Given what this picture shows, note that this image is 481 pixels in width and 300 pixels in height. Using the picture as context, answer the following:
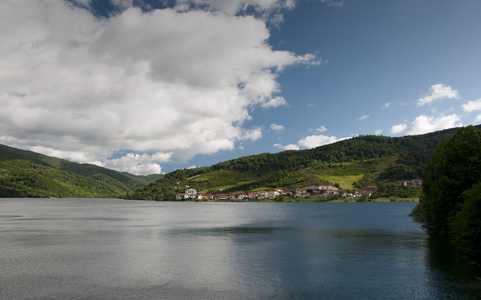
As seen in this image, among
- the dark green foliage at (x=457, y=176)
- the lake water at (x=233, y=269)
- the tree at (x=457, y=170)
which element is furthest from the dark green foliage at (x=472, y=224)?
the tree at (x=457, y=170)

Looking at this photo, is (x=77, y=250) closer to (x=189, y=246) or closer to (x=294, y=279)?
(x=189, y=246)

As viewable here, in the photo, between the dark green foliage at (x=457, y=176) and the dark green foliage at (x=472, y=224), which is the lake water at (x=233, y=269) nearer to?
the dark green foliage at (x=472, y=224)

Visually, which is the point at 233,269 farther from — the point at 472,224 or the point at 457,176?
the point at 457,176

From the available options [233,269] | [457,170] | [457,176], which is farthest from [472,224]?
[233,269]

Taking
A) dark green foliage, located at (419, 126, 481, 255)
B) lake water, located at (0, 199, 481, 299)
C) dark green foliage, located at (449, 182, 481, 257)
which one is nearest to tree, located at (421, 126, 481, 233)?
dark green foliage, located at (419, 126, 481, 255)

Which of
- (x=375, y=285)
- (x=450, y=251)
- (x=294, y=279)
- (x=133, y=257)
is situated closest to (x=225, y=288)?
(x=294, y=279)

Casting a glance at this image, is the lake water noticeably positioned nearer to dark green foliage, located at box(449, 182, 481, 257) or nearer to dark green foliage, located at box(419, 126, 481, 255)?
dark green foliage, located at box(449, 182, 481, 257)

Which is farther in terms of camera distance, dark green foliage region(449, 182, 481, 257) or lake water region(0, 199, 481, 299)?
dark green foliage region(449, 182, 481, 257)

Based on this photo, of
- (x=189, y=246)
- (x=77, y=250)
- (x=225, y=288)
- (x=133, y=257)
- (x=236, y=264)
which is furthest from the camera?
(x=189, y=246)

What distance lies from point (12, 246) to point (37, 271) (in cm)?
→ 2248

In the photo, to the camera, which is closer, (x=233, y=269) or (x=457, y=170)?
(x=233, y=269)

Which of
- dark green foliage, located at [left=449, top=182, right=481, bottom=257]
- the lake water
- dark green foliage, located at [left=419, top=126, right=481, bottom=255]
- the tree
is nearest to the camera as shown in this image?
the lake water

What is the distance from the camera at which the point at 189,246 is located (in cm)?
5797

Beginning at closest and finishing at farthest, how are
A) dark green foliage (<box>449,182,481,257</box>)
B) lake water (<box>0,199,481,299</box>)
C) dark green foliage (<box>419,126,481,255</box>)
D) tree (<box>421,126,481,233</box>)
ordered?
lake water (<box>0,199,481,299</box>)
dark green foliage (<box>449,182,481,257</box>)
dark green foliage (<box>419,126,481,255</box>)
tree (<box>421,126,481,233</box>)
